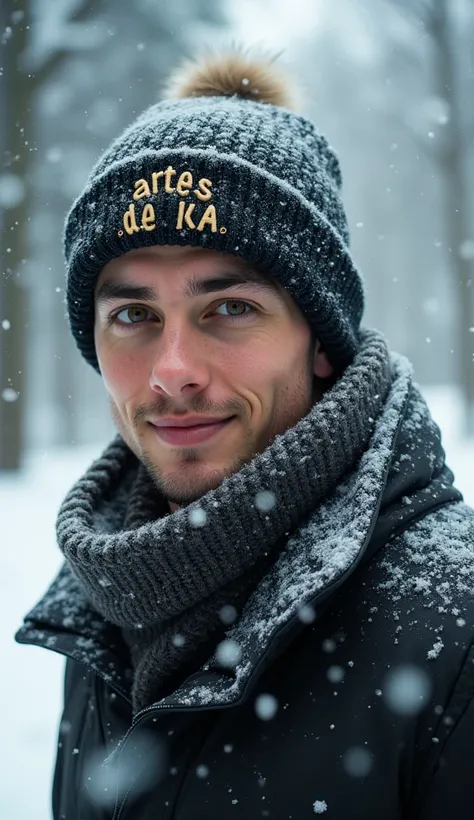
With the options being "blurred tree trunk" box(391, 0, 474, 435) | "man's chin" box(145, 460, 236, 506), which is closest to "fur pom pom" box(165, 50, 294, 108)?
"man's chin" box(145, 460, 236, 506)

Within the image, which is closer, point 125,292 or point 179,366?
point 179,366

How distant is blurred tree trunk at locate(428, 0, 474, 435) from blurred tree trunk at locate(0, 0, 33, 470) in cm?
541

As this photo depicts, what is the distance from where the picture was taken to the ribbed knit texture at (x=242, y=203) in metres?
1.90

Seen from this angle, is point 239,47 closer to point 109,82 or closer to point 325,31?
point 109,82

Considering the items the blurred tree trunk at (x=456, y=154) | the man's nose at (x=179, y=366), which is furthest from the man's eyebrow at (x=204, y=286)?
the blurred tree trunk at (x=456, y=154)

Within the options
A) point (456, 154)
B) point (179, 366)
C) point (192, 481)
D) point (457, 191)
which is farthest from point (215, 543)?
point (456, 154)

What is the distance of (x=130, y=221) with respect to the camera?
1.92 metres

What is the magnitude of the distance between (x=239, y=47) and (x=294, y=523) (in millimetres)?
1946

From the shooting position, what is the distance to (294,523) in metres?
1.76

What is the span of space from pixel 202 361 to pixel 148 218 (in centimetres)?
44

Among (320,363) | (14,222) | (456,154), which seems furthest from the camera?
(456,154)

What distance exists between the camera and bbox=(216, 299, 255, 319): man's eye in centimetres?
195

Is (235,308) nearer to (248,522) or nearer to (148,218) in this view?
(148,218)

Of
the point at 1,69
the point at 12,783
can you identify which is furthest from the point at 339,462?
the point at 1,69
